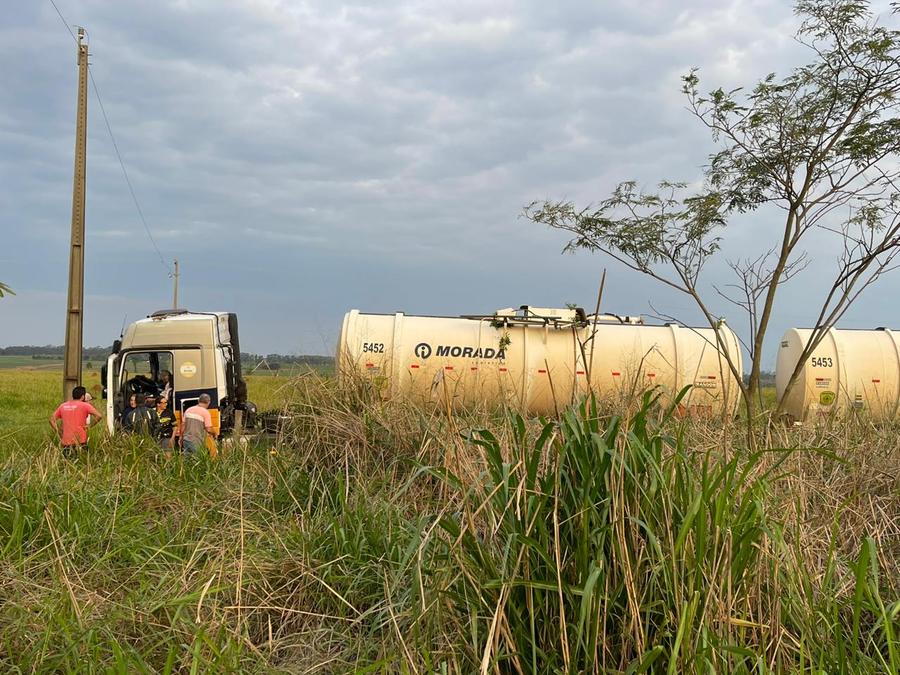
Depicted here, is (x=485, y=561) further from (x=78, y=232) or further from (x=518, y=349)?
(x=78, y=232)

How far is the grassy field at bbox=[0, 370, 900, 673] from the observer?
10.3 ft

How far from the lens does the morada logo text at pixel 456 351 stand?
45.4ft

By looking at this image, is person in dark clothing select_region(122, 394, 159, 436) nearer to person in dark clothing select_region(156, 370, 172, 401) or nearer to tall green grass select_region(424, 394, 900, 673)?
person in dark clothing select_region(156, 370, 172, 401)

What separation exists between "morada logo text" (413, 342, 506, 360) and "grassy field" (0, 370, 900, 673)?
733 cm

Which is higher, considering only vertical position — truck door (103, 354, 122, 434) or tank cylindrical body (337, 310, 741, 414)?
tank cylindrical body (337, 310, 741, 414)

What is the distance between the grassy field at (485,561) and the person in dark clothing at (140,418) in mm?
5576

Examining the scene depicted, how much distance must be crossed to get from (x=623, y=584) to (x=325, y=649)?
6.21ft

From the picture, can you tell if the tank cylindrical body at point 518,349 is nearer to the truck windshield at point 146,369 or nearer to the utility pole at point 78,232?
the truck windshield at point 146,369

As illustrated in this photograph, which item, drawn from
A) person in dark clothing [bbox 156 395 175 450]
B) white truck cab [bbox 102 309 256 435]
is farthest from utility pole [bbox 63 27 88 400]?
person in dark clothing [bbox 156 395 175 450]

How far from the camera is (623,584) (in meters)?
3.10

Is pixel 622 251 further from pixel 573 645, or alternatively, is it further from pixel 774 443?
pixel 573 645

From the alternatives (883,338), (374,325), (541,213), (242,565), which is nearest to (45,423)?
(374,325)

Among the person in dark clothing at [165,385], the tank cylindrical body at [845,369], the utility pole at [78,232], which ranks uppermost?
the utility pole at [78,232]

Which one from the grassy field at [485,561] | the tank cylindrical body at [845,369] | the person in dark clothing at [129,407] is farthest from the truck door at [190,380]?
the tank cylindrical body at [845,369]
